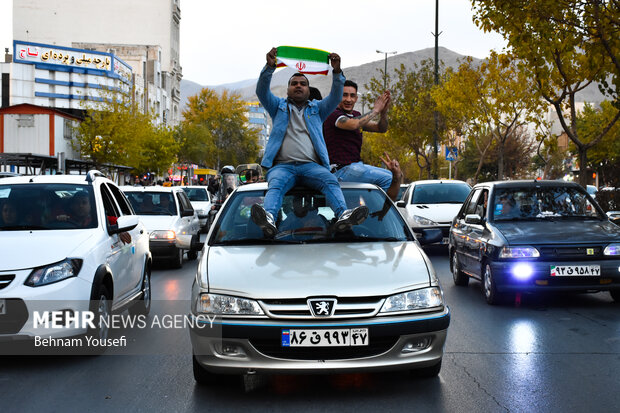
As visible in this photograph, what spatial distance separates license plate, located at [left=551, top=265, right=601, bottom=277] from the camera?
9320mm

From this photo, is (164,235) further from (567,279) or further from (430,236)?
(430,236)

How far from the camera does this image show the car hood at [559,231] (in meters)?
9.45

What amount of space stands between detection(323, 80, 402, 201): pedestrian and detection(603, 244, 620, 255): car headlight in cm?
253

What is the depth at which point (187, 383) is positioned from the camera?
5.75 m

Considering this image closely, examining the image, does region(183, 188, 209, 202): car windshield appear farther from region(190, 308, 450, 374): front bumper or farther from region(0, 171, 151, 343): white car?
region(190, 308, 450, 374): front bumper

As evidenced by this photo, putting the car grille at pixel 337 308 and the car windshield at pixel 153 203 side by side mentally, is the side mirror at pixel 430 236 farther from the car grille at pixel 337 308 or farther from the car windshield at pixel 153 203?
the car windshield at pixel 153 203

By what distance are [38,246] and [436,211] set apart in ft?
39.8

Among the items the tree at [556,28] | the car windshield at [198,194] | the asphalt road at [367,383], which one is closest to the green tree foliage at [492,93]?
the car windshield at [198,194]

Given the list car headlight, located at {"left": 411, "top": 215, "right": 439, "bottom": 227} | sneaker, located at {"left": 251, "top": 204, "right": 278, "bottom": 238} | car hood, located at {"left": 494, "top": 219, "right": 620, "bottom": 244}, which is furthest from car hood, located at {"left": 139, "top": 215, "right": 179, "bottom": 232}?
sneaker, located at {"left": 251, "top": 204, "right": 278, "bottom": 238}

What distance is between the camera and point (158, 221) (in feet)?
51.6

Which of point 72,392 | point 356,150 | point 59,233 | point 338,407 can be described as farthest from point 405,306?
point 356,150

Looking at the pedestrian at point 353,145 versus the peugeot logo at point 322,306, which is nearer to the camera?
the peugeot logo at point 322,306

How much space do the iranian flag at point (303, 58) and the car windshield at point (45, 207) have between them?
7.40ft

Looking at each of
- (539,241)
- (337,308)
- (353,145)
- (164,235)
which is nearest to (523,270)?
(539,241)
